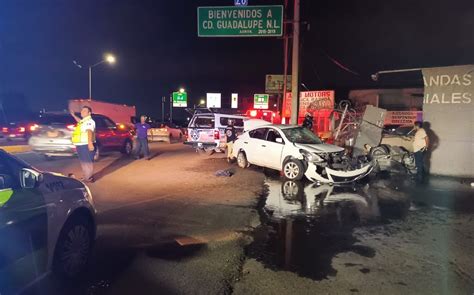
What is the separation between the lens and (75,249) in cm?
452

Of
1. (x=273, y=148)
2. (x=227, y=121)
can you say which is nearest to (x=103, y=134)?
(x=227, y=121)

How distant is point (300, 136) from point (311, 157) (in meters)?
1.61

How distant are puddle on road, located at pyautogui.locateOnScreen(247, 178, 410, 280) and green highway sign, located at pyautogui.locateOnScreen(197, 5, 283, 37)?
6906 millimetres

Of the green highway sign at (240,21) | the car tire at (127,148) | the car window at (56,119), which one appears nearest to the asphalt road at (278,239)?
the car window at (56,119)

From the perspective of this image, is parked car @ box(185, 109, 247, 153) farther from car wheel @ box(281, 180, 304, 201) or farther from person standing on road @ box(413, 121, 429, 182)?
person standing on road @ box(413, 121, 429, 182)

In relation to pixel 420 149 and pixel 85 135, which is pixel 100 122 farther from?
pixel 420 149

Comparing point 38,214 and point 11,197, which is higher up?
point 11,197

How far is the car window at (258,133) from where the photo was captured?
1303 cm

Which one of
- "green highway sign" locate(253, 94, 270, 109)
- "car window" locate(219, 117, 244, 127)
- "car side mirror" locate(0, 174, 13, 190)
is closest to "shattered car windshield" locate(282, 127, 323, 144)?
"car window" locate(219, 117, 244, 127)

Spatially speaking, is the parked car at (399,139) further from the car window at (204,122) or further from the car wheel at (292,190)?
the car window at (204,122)

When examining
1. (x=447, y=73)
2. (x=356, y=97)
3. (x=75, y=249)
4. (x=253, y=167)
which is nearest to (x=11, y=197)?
(x=75, y=249)

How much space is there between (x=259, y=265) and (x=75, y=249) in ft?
7.23

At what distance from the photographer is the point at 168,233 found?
6309 mm

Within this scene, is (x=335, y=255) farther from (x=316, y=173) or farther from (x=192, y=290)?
(x=316, y=173)
